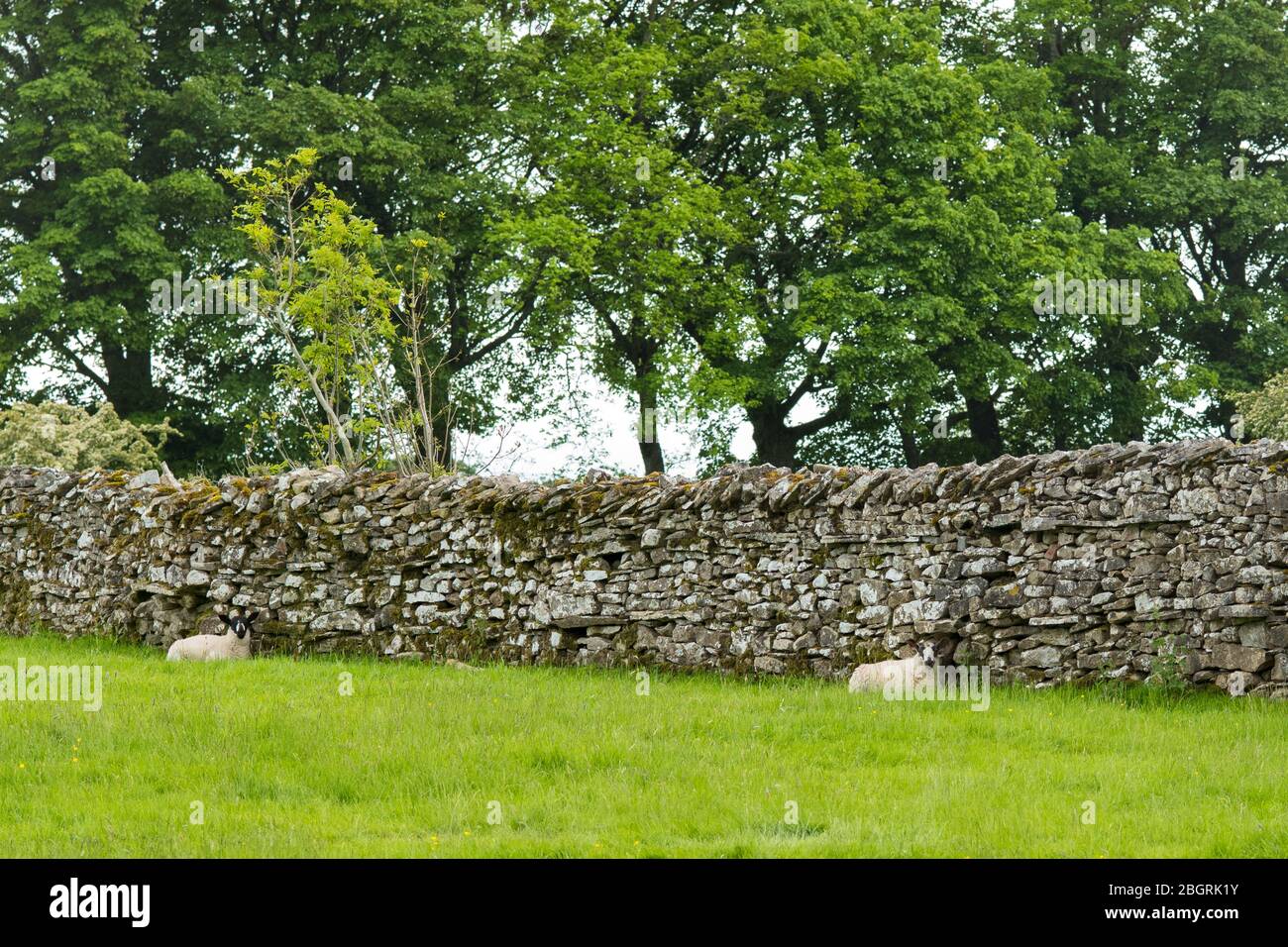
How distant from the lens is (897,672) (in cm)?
1152

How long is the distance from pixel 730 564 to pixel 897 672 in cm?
214

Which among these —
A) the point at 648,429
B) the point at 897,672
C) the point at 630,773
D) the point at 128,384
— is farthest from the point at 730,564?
the point at 128,384

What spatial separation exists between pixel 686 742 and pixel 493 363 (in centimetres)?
2319

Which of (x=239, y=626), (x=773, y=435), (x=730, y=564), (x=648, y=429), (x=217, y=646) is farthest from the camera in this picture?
(x=773, y=435)

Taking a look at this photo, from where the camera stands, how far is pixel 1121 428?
3159 centimetres

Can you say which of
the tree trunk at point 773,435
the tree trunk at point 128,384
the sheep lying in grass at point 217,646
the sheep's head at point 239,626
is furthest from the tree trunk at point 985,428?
the sheep lying in grass at point 217,646

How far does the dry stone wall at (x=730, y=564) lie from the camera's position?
1117 cm

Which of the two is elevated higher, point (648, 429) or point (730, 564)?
point (648, 429)

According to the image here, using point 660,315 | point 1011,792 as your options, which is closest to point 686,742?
point 1011,792

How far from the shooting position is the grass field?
23.2 feet

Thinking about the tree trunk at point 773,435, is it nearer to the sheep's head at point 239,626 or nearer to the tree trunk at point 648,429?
the tree trunk at point 648,429

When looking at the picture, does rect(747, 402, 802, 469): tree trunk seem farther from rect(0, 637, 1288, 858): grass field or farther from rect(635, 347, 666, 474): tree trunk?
rect(0, 637, 1288, 858): grass field

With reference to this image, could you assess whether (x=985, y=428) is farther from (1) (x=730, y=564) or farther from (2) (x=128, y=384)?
(1) (x=730, y=564)
